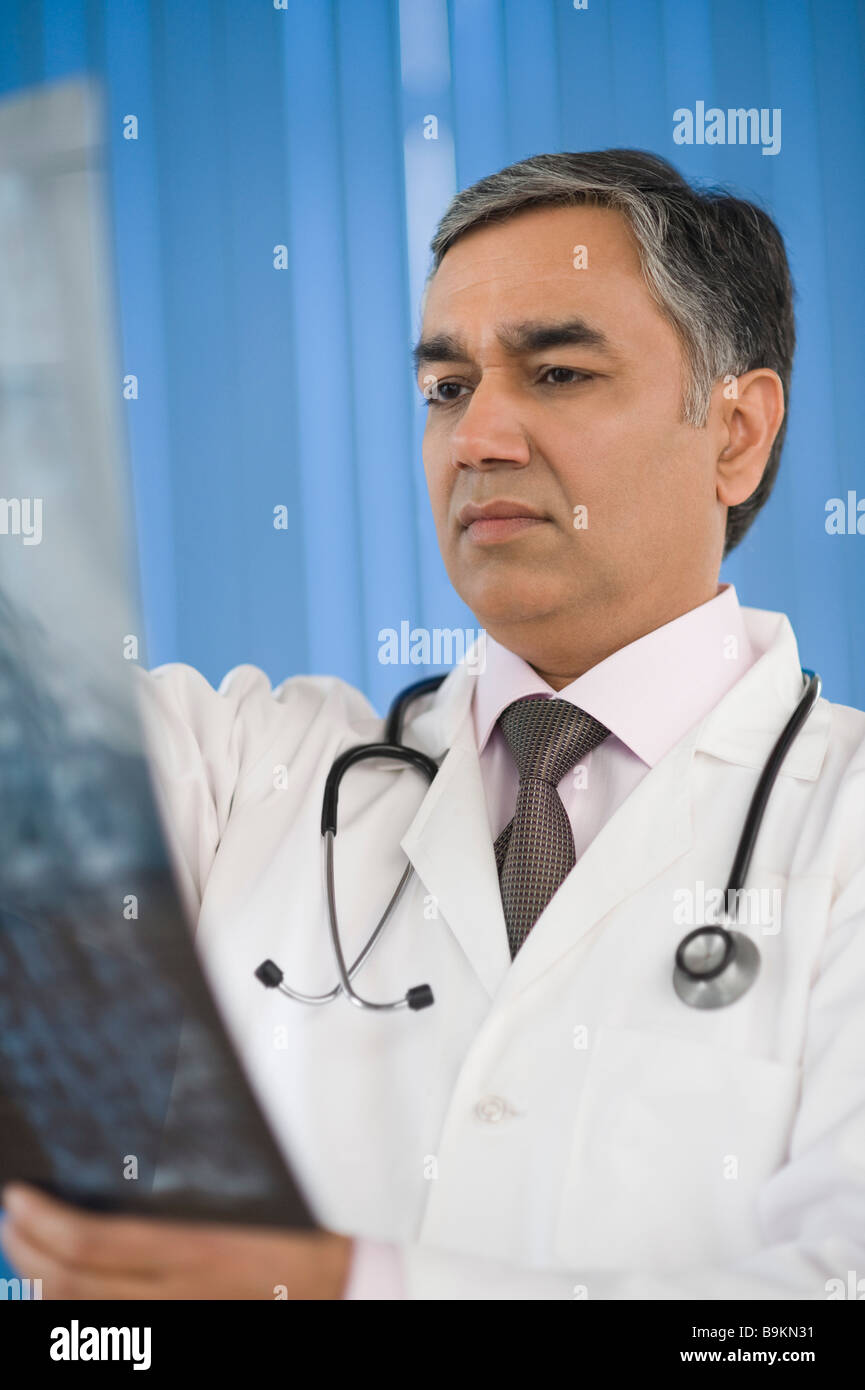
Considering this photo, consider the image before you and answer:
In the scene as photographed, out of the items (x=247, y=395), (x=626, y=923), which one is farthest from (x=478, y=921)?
(x=247, y=395)

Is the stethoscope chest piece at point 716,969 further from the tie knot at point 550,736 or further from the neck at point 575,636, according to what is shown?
the neck at point 575,636

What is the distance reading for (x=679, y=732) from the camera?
3.41 feet

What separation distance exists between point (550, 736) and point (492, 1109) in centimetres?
34

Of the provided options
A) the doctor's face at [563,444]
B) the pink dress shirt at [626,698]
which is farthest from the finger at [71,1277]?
the doctor's face at [563,444]

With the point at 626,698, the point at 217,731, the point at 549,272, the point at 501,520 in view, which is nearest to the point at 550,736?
the point at 626,698

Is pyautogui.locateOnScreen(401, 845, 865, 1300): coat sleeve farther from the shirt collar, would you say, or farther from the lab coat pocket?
the shirt collar

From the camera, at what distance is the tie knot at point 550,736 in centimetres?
101

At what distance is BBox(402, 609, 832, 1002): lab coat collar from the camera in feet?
2.93

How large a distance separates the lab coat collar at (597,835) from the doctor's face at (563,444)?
0.12m

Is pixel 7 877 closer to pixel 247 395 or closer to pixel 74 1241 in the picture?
pixel 74 1241

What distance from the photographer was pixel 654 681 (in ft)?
3.48
